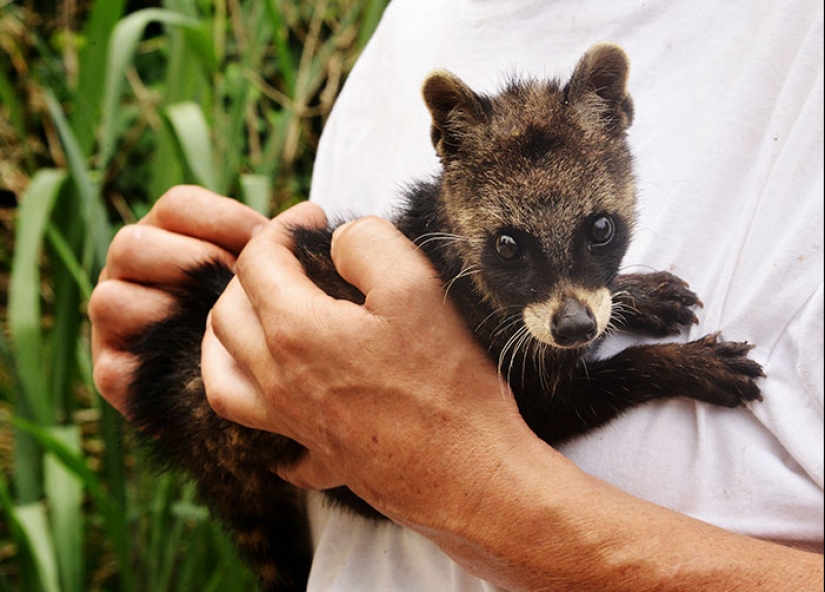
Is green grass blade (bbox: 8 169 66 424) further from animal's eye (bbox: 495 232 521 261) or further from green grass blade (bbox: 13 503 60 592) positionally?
animal's eye (bbox: 495 232 521 261)

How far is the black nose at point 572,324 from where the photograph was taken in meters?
1.07

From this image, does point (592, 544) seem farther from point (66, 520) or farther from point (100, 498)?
point (66, 520)

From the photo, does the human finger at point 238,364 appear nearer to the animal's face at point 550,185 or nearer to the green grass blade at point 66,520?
the animal's face at point 550,185

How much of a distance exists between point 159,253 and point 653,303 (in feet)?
2.91

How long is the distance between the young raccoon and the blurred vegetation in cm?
71

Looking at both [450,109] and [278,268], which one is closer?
[450,109]

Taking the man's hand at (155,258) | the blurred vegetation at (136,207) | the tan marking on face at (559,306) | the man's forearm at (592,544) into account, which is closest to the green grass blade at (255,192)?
the blurred vegetation at (136,207)

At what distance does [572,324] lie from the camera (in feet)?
3.50

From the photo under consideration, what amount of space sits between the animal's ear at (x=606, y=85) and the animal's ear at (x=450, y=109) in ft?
0.41

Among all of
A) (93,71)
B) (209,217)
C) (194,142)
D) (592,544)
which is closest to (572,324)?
(592,544)

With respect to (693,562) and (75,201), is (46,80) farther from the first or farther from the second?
(693,562)

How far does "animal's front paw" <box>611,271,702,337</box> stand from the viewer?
1.05 meters

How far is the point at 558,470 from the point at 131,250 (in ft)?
2.91

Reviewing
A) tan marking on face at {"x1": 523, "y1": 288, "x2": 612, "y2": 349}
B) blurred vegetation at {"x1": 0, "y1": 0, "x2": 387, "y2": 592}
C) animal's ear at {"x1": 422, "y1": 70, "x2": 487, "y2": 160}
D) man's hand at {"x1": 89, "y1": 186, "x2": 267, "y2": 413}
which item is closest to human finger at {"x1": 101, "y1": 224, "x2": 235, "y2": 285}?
man's hand at {"x1": 89, "y1": 186, "x2": 267, "y2": 413}
